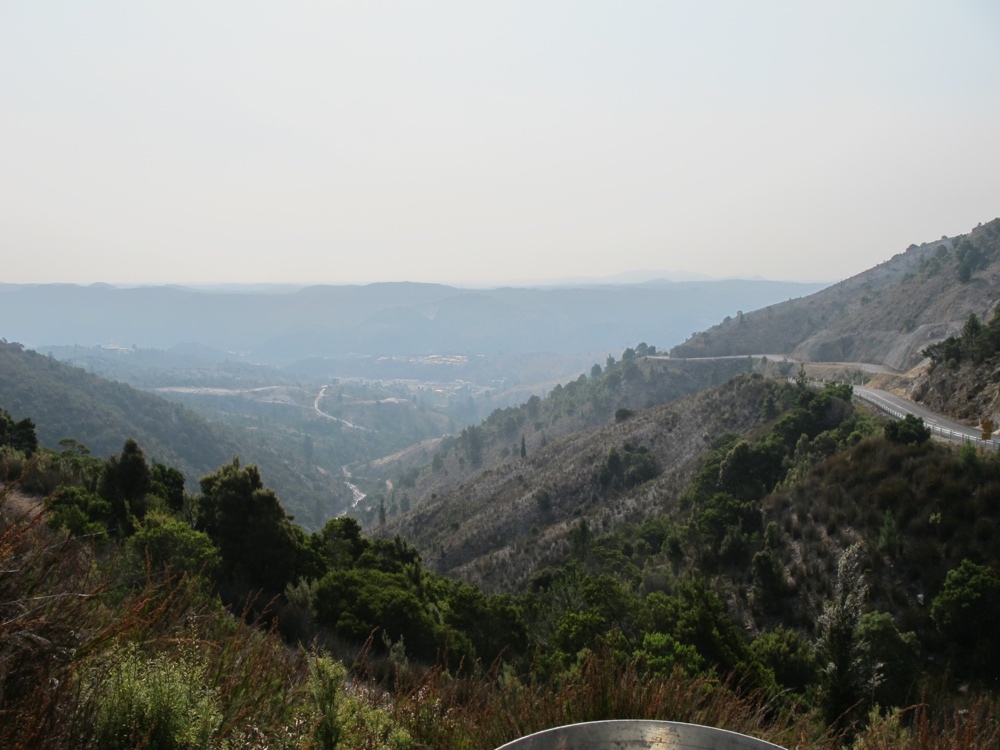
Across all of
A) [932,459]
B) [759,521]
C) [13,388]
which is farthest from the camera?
[13,388]

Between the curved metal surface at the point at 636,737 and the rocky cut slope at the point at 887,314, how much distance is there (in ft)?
221

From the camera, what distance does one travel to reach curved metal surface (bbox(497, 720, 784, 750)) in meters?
5.04

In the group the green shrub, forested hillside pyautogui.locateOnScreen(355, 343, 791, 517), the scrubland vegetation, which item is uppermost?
the green shrub

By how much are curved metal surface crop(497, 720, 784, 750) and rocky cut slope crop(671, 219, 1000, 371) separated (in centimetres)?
6747

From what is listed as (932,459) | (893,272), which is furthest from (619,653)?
(893,272)

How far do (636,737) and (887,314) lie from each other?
3697 inches

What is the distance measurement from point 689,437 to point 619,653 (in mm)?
42592

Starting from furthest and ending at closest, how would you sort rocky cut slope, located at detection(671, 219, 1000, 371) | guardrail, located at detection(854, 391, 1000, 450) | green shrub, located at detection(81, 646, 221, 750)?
rocky cut slope, located at detection(671, 219, 1000, 371)
guardrail, located at detection(854, 391, 1000, 450)
green shrub, located at detection(81, 646, 221, 750)

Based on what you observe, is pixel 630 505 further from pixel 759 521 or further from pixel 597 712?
pixel 597 712

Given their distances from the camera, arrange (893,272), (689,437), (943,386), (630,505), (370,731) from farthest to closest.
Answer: (893,272)
(689,437)
(630,505)
(943,386)
(370,731)

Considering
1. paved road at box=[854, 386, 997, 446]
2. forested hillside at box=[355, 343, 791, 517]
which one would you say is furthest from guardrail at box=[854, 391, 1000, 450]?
forested hillside at box=[355, 343, 791, 517]

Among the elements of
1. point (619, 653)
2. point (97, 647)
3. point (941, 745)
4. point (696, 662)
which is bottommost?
point (696, 662)

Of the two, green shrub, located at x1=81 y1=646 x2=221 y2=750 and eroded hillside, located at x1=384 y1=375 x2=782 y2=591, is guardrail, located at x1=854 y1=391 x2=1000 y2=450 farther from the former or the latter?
green shrub, located at x1=81 y1=646 x2=221 y2=750

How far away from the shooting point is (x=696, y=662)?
40.1ft
